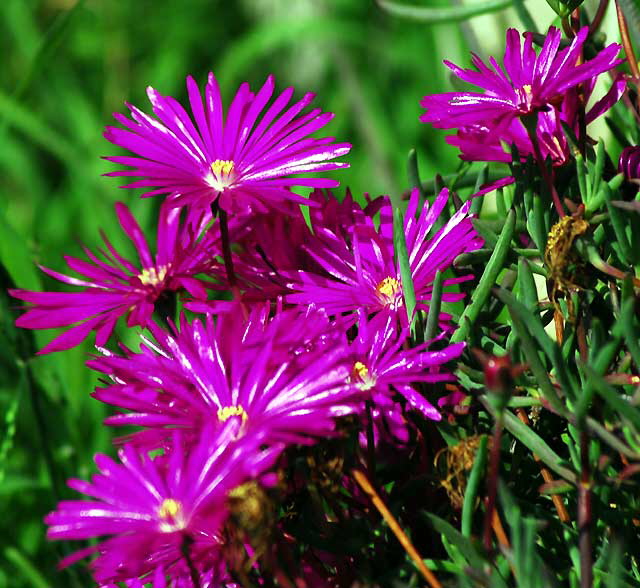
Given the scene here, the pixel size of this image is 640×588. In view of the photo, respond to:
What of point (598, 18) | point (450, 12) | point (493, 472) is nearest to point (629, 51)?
point (598, 18)

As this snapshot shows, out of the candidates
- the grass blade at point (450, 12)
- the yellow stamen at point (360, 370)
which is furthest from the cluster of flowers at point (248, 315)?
the grass blade at point (450, 12)

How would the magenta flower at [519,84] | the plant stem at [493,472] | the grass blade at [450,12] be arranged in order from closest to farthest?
the plant stem at [493,472] < the magenta flower at [519,84] < the grass blade at [450,12]

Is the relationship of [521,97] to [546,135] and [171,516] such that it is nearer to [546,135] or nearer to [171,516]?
[546,135]

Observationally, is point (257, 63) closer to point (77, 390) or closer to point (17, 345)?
point (77, 390)

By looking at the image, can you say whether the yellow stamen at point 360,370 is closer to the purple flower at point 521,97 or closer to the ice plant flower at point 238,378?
the ice plant flower at point 238,378

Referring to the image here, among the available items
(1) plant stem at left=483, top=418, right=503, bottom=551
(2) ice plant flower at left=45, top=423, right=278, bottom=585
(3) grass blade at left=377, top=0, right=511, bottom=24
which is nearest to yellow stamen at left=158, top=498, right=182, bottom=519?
(2) ice plant flower at left=45, top=423, right=278, bottom=585

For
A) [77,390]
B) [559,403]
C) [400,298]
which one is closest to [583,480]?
[559,403]
